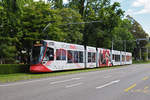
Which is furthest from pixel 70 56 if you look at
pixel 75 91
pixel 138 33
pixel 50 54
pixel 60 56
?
pixel 138 33

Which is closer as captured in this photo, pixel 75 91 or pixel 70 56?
pixel 75 91

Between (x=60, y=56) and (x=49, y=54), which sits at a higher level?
(x=49, y=54)

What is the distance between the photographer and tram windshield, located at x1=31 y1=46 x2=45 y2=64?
75.9 ft

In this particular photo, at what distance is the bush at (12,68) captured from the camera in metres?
23.1

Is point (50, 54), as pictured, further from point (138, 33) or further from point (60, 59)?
point (138, 33)

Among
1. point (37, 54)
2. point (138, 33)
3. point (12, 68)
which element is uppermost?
point (138, 33)

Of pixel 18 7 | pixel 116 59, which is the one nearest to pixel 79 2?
pixel 116 59

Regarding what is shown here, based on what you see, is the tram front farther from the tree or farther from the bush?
the tree

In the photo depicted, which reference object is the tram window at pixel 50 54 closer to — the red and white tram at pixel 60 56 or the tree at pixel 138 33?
the red and white tram at pixel 60 56

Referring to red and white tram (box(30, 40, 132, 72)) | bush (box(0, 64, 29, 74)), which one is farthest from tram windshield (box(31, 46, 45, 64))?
bush (box(0, 64, 29, 74))

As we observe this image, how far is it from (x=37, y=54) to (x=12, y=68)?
11.5 ft

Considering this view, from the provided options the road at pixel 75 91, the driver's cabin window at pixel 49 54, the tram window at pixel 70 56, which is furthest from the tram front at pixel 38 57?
the road at pixel 75 91

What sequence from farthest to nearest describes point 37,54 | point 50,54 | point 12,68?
point 12,68 < point 50,54 < point 37,54

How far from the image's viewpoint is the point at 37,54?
23438 mm
